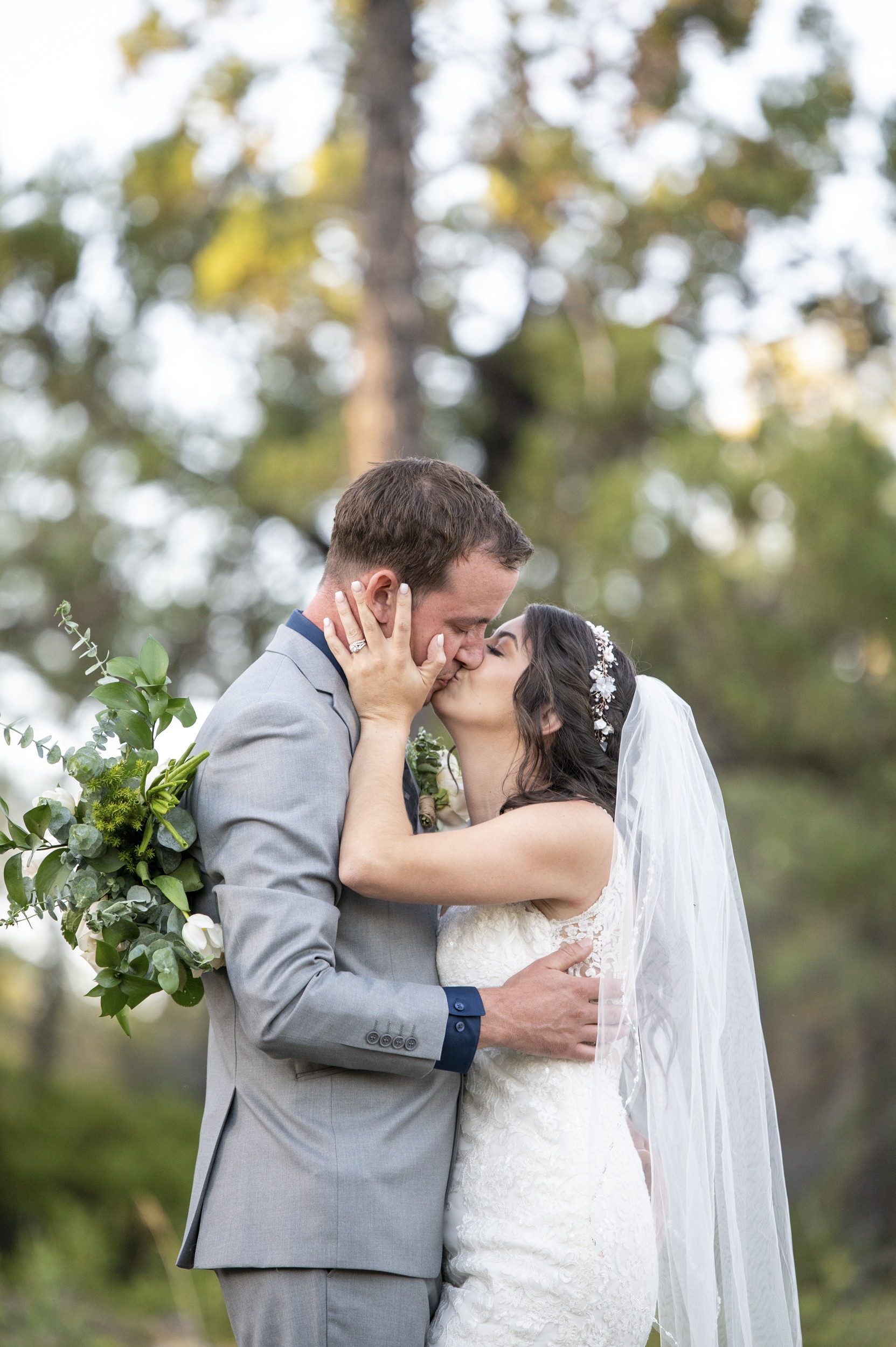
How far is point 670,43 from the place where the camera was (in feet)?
26.6

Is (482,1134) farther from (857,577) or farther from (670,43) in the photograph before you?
(670,43)

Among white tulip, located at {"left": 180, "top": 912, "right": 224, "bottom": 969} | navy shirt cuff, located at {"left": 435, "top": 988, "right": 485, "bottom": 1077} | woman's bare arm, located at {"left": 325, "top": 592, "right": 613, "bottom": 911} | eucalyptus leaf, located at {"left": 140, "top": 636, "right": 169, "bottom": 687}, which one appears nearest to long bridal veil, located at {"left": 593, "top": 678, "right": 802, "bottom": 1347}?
woman's bare arm, located at {"left": 325, "top": 592, "right": 613, "bottom": 911}

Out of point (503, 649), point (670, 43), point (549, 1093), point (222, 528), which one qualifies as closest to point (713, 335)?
point (670, 43)

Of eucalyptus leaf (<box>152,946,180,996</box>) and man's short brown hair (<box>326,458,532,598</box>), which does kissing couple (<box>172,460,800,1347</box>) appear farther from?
eucalyptus leaf (<box>152,946,180,996</box>)

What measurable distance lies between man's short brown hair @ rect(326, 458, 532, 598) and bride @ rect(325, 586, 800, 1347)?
0.09 m

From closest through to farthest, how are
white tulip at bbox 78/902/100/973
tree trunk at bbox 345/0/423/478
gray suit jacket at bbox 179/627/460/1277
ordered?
gray suit jacket at bbox 179/627/460/1277, white tulip at bbox 78/902/100/973, tree trunk at bbox 345/0/423/478

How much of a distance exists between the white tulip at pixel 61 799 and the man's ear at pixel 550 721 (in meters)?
1.02

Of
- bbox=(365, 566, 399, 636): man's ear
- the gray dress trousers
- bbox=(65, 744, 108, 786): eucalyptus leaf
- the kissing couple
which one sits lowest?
the gray dress trousers

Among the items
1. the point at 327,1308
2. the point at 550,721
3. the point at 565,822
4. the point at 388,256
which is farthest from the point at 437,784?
the point at 388,256

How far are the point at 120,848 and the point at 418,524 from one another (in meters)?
0.88

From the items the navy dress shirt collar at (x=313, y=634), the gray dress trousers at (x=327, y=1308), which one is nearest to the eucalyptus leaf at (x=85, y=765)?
the navy dress shirt collar at (x=313, y=634)

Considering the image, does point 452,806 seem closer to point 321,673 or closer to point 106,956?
point 321,673

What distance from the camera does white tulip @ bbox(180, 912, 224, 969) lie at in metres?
2.32

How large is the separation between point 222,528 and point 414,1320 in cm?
804
